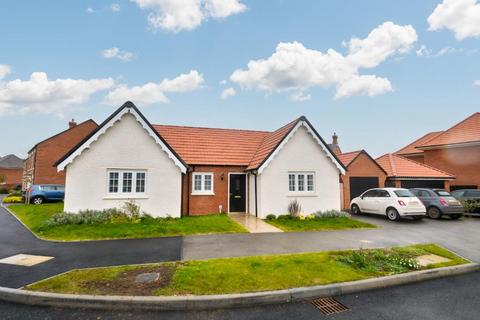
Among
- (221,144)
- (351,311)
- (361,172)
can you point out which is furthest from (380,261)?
(361,172)

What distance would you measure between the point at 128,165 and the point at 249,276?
10009 millimetres

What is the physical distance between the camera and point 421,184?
21.4 meters

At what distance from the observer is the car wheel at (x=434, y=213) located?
50.7 ft

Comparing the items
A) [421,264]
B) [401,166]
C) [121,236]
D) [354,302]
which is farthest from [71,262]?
[401,166]

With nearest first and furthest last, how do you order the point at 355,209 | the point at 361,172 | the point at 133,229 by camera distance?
the point at 133,229, the point at 355,209, the point at 361,172

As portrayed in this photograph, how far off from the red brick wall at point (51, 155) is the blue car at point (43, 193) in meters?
6.79

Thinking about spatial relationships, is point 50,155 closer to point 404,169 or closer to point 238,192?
point 238,192

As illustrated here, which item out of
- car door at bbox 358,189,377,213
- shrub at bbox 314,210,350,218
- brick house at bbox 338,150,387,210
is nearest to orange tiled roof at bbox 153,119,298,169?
shrub at bbox 314,210,350,218

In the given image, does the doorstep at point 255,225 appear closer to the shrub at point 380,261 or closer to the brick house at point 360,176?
the shrub at point 380,261

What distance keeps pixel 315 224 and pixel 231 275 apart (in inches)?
331

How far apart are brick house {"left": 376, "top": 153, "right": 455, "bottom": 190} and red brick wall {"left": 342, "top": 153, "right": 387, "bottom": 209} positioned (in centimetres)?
87

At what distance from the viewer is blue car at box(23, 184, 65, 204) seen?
75.8 feet

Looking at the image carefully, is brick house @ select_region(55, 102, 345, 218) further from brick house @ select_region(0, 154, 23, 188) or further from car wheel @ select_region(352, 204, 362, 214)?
brick house @ select_region(0, 154, 23, 188)

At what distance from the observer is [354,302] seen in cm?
487
